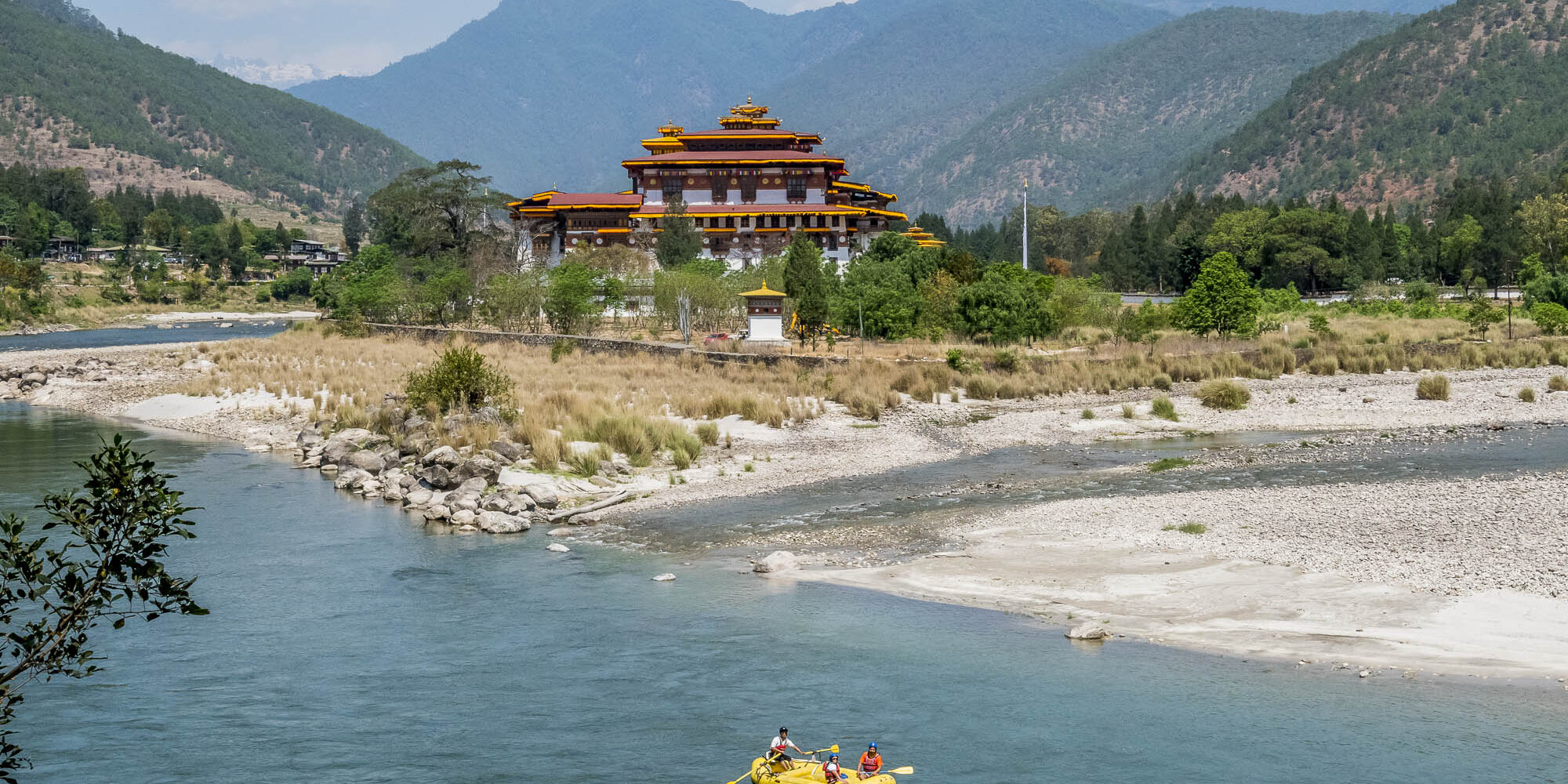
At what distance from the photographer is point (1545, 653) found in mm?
19625

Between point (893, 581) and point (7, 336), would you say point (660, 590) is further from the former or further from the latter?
point (7, 336)

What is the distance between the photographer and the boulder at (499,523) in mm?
31078

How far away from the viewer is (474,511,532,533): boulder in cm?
3108

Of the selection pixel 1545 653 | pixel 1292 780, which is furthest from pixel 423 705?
pixel 1545 653

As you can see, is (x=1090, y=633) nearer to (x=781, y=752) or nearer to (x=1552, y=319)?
(x=781, y=752)

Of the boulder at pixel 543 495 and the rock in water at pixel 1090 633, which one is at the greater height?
the boulder at pixel 543 495

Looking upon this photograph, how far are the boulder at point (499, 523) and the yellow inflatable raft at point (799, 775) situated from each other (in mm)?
15946

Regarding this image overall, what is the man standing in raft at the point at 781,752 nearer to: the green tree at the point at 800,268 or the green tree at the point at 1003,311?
the green tree at the point at 1003,311

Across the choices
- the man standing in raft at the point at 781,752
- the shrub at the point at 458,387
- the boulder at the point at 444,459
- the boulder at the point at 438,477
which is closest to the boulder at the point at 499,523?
the boulder at the point at 438,477

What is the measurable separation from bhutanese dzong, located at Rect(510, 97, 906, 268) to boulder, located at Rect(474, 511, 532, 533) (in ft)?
230

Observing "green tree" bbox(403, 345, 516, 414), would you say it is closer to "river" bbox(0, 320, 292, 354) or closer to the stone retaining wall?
the stone retaining wall

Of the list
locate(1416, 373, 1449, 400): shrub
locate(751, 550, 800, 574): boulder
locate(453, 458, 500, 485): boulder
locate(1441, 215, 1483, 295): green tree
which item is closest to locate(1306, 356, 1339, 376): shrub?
locate(1416, 373, 1449, 400): shrub

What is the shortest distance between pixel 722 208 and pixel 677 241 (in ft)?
29.6

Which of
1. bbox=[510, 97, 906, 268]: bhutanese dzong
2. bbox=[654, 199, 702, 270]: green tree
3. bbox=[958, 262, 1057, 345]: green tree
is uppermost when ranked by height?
bbox=[510, 97, 906, 268]: bhutanese dzong
